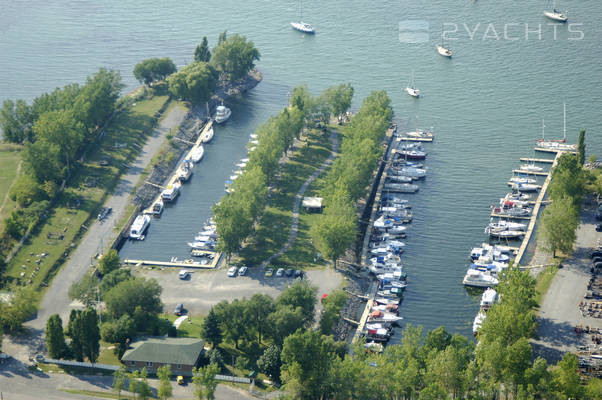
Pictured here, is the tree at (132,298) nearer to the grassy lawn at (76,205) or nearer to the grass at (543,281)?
the grassy lawn at (76,205)

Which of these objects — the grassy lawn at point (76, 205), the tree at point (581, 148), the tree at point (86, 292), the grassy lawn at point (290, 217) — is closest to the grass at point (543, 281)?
the tree at point (581, 148)

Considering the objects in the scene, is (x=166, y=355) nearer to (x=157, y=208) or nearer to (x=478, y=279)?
(x=157, y=208)

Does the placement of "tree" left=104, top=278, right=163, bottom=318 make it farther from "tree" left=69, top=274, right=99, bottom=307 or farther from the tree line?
the tree line

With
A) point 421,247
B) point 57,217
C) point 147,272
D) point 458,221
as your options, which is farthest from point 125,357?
point 458,221

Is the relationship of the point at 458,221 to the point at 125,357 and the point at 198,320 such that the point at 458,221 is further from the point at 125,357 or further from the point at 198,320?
the point at 125,357

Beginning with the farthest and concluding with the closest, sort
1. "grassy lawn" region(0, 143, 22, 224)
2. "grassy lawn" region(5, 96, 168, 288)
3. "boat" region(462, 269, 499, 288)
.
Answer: "grassy lawn" region(0, 143, 22, 224) → "grassy lawn" region(5, 96, 168, 288) → "boat" region(462, 269, 499, 288)

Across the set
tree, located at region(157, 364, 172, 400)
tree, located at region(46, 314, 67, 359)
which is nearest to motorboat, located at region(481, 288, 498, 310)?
tree, located at region(157, 364, 172, 400)
